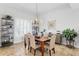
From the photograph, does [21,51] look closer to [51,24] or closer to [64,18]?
[51,24]

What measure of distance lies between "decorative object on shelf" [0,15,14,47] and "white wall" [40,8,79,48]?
59 cm

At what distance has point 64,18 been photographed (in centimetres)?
247

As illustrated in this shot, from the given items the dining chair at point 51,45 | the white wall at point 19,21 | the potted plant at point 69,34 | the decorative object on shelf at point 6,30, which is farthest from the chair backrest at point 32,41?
the potted plant at point 69,34

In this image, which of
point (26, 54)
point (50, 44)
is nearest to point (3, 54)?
point (26, 54)

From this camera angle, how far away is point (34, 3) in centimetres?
253

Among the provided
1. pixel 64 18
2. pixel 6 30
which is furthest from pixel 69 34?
pixel 6 30

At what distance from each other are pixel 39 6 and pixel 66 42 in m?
0.85

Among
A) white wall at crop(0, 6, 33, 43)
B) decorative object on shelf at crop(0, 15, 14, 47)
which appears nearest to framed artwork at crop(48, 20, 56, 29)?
white wall at crop(0, 6, 33, 43)

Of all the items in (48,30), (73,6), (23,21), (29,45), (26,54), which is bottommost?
(26,54)

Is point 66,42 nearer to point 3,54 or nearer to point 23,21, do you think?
point 23,21

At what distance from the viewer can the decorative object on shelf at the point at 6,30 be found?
2.44 metres

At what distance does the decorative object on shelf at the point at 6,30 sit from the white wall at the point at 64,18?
1.93ft

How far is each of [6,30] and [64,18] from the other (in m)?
1.10

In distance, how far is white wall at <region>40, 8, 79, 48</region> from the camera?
245 centimetres
